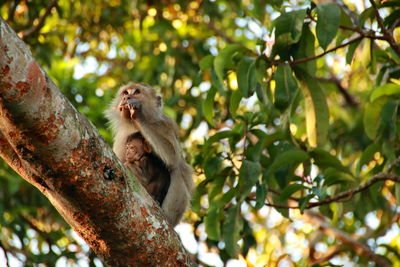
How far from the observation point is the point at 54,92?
293 cm

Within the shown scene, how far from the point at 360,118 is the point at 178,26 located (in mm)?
3005

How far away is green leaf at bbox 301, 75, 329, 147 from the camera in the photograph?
504 cm

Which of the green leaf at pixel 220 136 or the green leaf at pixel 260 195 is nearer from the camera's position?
the green leaf at pixel 260 195

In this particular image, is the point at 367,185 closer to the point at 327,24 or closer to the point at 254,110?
the point at 327,24

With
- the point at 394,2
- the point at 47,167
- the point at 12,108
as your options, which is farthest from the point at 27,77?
the point at 394,2

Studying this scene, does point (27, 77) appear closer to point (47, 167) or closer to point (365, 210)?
point (47, 167)

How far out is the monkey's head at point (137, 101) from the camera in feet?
18.8

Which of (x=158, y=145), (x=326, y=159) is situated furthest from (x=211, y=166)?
(x=326, y=159)

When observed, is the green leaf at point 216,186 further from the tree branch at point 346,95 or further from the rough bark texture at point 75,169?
the tree branch at point 346,95

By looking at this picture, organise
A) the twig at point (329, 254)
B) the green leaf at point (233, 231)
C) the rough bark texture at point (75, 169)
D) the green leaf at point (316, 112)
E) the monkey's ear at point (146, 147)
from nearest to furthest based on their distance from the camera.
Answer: the rough bark texture at point (75, 169) → the green leaf at point (316, 112) → the green leaf at point (233, 231) → the monkey's ear at point (146, 147) → the twig at point (329, 254)

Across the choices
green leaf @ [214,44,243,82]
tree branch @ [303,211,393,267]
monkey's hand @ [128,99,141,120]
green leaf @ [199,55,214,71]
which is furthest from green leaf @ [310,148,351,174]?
tree branch @ [303,211,393,267]

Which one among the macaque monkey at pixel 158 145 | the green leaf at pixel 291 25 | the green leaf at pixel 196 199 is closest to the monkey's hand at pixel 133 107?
the macaque monkey at pixel 158 145

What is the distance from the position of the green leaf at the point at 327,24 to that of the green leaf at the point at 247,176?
1123mm

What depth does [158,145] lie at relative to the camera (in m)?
5.70
